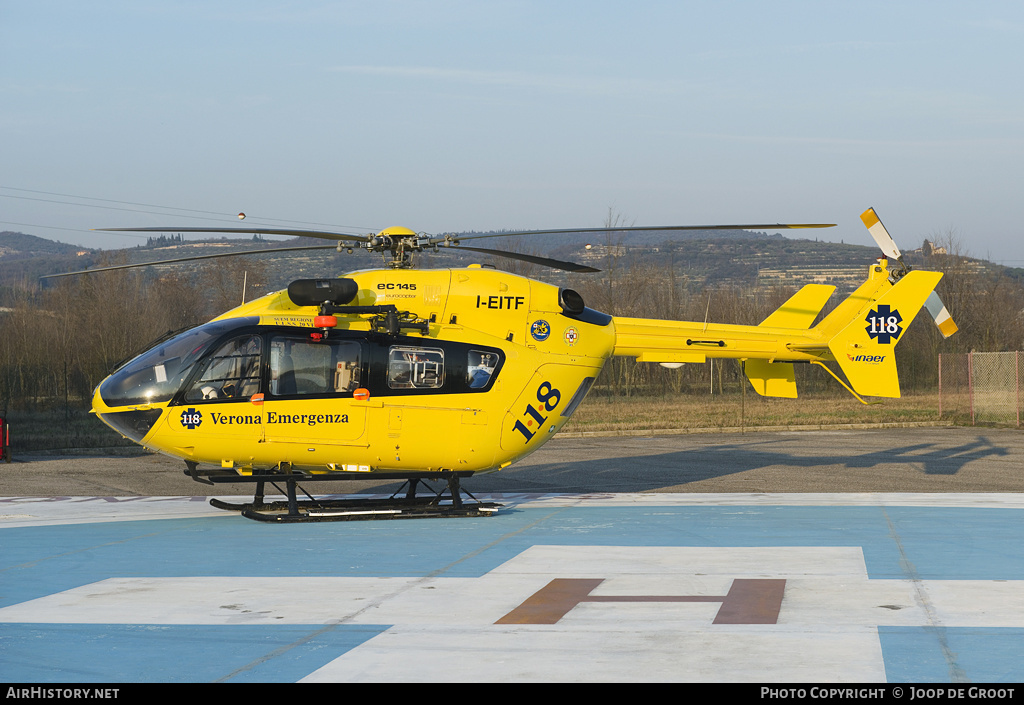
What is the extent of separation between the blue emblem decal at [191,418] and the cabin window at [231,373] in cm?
15

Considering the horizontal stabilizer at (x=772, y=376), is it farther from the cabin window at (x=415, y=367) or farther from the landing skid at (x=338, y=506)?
the cabin window at (x=415, y=367)

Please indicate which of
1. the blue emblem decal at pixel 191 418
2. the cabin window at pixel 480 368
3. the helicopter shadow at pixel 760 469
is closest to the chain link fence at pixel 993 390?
the helicopter shadow at pixel 760 469

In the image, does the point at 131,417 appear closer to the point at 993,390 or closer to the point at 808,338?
the point at 808,338

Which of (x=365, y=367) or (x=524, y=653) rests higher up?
(x=365, y=367)

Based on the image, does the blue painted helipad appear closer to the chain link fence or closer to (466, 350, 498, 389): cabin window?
(466, 350, 498, 389): cabin window

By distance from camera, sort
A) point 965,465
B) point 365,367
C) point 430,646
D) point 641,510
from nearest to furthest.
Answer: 1. point 430,646
2. point 365,367
3. point 641,510
4. point 965,465

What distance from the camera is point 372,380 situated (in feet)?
39.6

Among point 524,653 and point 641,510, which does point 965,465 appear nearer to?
point 641,510

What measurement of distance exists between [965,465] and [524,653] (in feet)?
52.7

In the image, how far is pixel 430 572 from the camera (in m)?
8.94

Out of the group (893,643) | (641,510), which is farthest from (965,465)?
(893,643)

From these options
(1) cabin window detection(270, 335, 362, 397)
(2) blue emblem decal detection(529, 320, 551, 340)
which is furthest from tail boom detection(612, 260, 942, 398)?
(1) cabin window detection(270, 335, 362, 397)

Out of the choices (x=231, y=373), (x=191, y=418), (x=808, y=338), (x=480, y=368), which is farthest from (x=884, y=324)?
(x=191, y=418)

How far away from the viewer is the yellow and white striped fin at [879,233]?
15.5m
